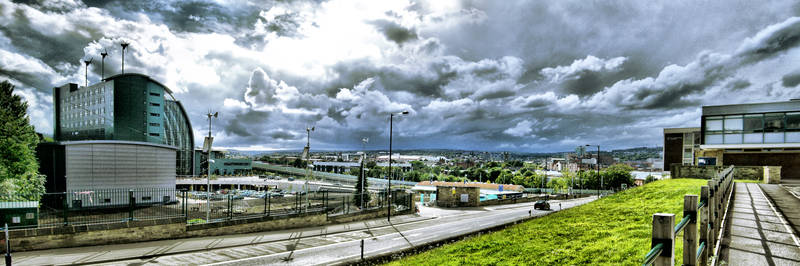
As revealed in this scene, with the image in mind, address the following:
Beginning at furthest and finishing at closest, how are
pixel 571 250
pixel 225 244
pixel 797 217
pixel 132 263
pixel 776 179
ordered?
1. pixel 776 179
2. pixel 225 244
3. pixel 132 263
4. pixel 797 217
5. pixel 571 250

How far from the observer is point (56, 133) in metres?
58.5

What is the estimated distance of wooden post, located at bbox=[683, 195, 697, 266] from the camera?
11.4 feet

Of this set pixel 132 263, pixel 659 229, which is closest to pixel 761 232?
pixel 659 229

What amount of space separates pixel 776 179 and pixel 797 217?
2580 centimetres


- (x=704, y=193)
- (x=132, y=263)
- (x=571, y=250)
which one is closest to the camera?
(x=704, y=193)

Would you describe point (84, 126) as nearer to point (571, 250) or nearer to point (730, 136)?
point (571, 250)

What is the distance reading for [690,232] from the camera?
3535mm

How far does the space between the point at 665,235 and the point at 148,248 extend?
19410 mm

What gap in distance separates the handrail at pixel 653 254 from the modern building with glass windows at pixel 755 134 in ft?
134

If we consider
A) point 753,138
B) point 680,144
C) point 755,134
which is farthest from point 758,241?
point 680,144

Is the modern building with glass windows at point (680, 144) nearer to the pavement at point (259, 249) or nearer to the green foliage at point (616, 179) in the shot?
the green foliage at point (616, 179)

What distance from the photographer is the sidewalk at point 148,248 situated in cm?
1366

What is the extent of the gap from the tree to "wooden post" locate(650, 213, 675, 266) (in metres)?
39.7

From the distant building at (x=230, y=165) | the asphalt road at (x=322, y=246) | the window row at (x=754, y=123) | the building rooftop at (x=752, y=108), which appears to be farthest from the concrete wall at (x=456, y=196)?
the distant building at (x=230, y=165)
